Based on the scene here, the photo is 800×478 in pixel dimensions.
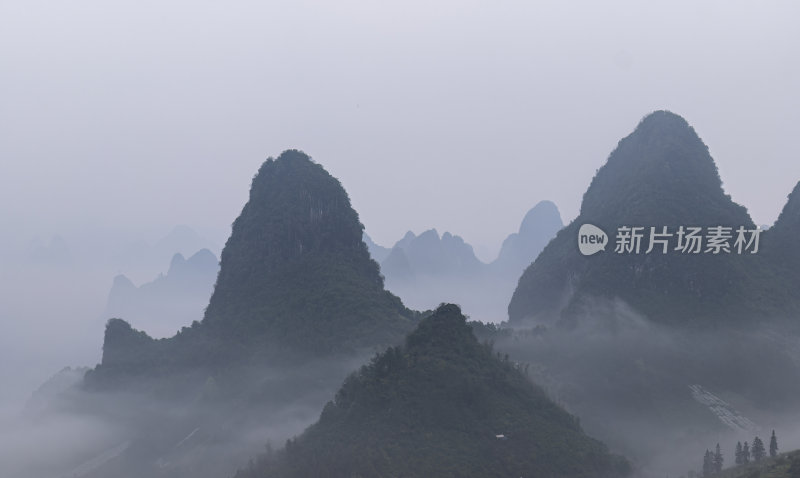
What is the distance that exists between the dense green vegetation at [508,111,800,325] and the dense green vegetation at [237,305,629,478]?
19.2m

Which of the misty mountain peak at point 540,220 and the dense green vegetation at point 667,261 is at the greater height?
the misty mountain peak at point 540,220

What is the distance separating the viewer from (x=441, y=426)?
42625 millimetres

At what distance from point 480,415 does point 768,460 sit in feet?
45.8

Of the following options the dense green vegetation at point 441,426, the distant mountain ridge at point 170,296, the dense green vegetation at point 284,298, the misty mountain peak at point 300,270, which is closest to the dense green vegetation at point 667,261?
the dense green vegetation at point 284,298

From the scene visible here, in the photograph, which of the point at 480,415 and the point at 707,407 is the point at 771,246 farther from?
the point at 480,415

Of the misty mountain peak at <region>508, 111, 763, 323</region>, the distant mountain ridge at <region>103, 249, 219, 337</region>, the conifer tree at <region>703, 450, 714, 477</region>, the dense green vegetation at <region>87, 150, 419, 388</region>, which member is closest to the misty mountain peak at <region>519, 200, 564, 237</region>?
the distant mountain ridge at <region>103, 249, 219, 337</region>

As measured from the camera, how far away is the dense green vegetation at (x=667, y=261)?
6200cm

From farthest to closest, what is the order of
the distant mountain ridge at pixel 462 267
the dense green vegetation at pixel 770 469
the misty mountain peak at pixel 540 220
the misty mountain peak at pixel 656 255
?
the misty mountain peak at pixel 540 220, the distant mountain ridge at pixel 462 267, the misty mountain peak at pixel 656 255, the dense green vegetation at pixel 770 469

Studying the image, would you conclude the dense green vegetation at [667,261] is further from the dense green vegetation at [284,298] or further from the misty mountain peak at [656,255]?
the dense green vegetation at [284,298]

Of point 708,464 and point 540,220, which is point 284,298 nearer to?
point 708,464

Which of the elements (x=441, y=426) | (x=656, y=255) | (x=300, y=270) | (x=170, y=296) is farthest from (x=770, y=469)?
(x=170, y=296)

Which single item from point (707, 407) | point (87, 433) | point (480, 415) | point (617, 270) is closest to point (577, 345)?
point (617, 270)

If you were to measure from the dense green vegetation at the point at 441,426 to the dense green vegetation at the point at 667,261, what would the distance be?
1920 cm

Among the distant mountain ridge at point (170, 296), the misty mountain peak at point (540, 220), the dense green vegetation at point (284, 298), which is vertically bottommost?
the dense green vegetation at point (284, 298)
